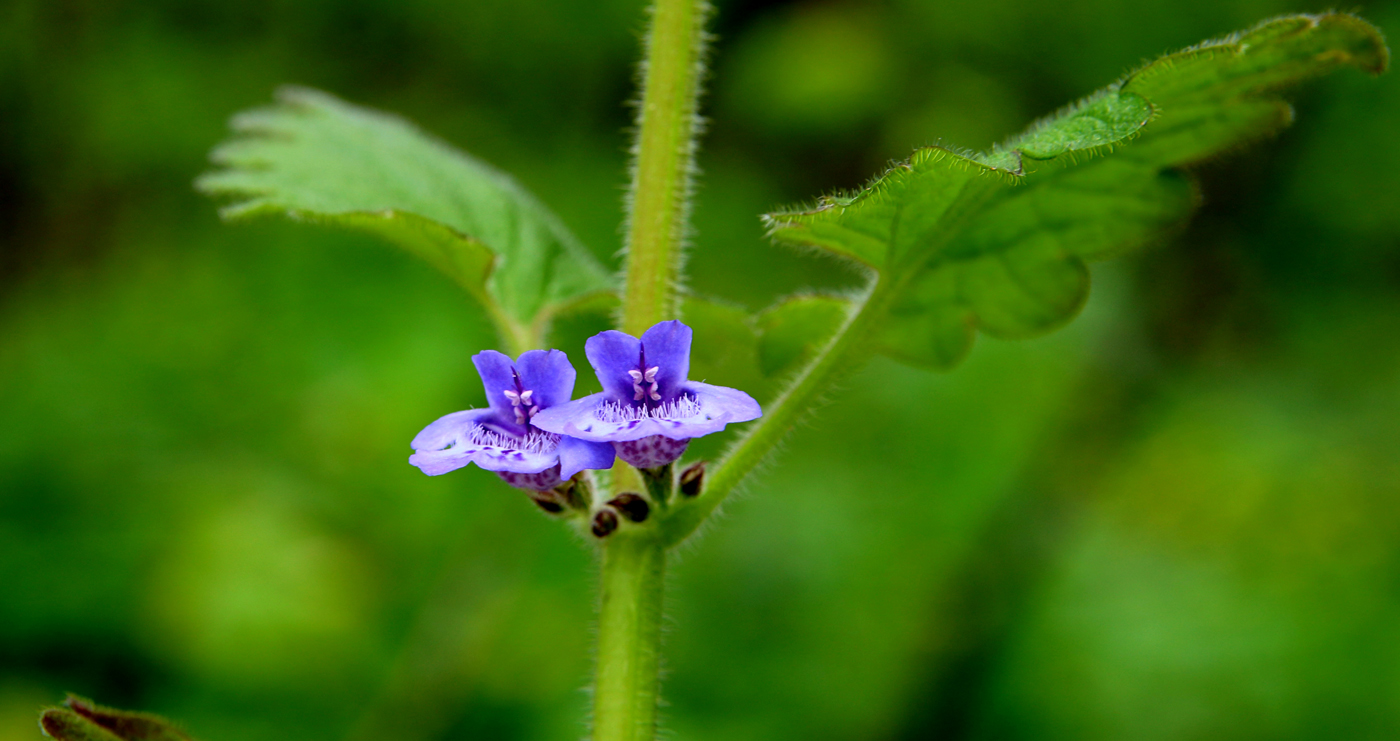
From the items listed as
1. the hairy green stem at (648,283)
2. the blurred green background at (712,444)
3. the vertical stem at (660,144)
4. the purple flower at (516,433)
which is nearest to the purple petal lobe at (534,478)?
the purple flower at (516,433)

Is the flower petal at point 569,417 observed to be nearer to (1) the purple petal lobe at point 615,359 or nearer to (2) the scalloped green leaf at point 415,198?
(1) the purple petal lobe at point 615,359

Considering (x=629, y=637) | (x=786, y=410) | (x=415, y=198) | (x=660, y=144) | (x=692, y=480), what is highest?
(x=415, y=198)

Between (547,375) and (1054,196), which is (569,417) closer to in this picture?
(547,375)

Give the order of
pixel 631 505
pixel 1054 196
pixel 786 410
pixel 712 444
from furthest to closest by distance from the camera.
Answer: pixel 712 444
pixel 1054 196
pixel 786 410
pixel 631 505

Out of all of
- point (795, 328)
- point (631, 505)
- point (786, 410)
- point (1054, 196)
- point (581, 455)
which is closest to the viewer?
point (581, 455)

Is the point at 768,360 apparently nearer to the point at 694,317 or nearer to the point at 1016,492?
the point at 694,317

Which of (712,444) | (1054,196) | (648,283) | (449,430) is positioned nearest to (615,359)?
(449,430)
